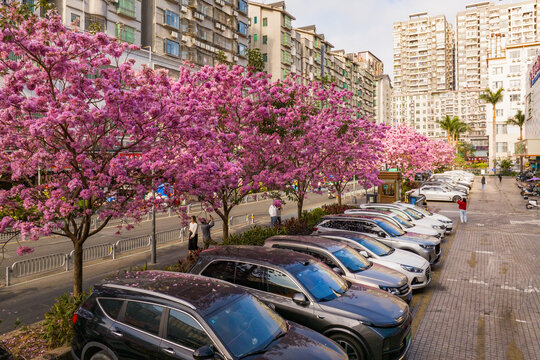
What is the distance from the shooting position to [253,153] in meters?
14.0

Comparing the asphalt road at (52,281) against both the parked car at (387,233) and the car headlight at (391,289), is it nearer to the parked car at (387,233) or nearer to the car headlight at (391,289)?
the parked car at (387,233)

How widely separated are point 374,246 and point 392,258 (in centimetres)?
69

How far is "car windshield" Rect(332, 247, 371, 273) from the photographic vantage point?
912 cm

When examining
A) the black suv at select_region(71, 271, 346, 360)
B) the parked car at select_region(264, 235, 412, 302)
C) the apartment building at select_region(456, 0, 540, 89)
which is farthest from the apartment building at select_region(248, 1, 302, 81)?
the apartment building at select_region(456, 0, 540, 89)

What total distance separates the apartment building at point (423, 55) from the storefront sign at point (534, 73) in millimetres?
91021

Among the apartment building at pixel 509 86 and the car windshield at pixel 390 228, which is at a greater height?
the apartment building at pixel 509 86

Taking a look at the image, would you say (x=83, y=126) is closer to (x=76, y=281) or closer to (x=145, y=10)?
(x=76, y=281)

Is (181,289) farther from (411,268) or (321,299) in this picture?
(411,268)

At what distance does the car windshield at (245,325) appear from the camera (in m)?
4.88

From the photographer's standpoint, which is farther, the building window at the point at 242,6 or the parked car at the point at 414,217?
the building window at the point at 242,6

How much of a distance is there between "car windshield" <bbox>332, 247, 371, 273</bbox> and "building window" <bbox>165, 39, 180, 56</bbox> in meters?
39.5

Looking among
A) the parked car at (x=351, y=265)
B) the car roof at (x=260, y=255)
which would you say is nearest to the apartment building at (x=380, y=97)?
the parked car at (x=351, y=265)

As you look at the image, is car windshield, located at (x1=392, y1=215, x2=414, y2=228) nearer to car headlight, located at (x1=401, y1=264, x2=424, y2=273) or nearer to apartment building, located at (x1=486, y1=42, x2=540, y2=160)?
car headlight, located at (x1=401, y1=264, x2=424, y2=273)

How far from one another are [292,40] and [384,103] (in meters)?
65.7
